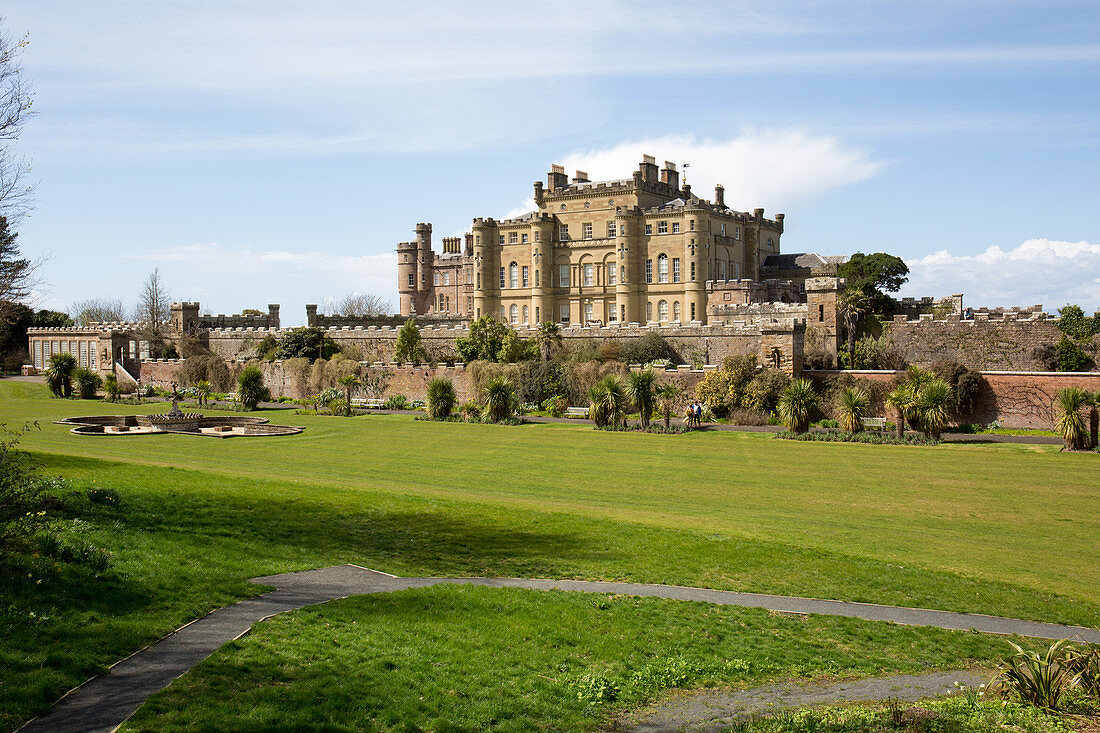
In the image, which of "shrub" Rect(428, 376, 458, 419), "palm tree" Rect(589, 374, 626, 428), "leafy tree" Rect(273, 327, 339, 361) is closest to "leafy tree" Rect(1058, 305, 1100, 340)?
"palm tree" Rect(589, 374, 626, 428)

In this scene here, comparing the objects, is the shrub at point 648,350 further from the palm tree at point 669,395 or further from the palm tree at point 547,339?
the palm tree at point 669,395

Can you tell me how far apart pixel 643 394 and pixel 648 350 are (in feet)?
39.3

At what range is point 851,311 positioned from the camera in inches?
1753

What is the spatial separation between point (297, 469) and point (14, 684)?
16.2m

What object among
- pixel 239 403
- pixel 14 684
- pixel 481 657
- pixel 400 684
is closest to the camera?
pixel 14 684

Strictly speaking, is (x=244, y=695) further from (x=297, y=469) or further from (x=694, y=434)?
(x=694, y=434)

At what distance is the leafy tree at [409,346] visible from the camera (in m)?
52.9

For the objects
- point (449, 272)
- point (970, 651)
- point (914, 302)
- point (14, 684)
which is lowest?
point (970, 651)

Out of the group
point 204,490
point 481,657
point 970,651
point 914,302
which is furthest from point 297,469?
point 914,302

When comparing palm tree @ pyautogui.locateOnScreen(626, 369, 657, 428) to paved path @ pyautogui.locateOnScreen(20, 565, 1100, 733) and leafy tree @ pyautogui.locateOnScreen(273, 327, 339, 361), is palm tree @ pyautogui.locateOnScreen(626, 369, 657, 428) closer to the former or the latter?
paved path @ pyautogui.locateOnScreen(20, 565, 1100, 733)

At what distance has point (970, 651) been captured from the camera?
973 centimetres

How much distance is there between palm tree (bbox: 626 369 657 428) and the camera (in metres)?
36.0

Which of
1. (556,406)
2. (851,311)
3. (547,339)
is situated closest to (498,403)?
(556,406)

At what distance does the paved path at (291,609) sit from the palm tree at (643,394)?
950 inches
